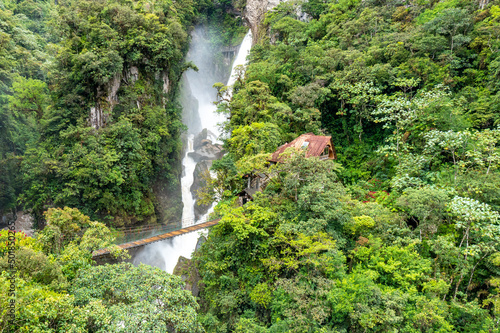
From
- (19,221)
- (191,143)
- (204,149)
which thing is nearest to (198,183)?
(204,149)

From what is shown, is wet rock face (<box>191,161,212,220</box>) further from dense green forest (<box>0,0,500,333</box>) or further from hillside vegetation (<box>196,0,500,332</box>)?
hillside vegetation (<box>196,0,500,332</box>)

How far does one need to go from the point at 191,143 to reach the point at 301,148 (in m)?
22.4

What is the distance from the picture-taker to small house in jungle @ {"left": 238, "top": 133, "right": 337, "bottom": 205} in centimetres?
1468

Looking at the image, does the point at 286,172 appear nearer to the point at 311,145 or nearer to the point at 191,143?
the point at 311,145

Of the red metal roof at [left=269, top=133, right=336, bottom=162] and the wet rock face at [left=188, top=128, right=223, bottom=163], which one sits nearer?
the red metal roof at [left=269, top=133, right=336, bottom=162]

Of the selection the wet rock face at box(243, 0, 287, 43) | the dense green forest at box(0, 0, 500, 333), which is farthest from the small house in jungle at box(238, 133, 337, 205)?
the wet rock face at box(243, 0, 287, 43)

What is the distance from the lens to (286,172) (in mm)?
12219

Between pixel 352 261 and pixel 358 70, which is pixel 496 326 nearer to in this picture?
pixel 352 261

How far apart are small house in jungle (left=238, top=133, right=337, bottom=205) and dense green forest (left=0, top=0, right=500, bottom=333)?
838mm

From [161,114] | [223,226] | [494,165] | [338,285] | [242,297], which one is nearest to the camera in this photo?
[338,285]

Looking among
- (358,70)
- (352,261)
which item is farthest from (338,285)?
(358,70)

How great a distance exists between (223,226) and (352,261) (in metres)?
5.61

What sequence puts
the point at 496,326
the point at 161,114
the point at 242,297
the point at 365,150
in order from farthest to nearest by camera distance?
the point at 161,114 < the point at 365,150 < the point at 242,297 < the point at 496,326

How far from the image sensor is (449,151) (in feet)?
39.5
